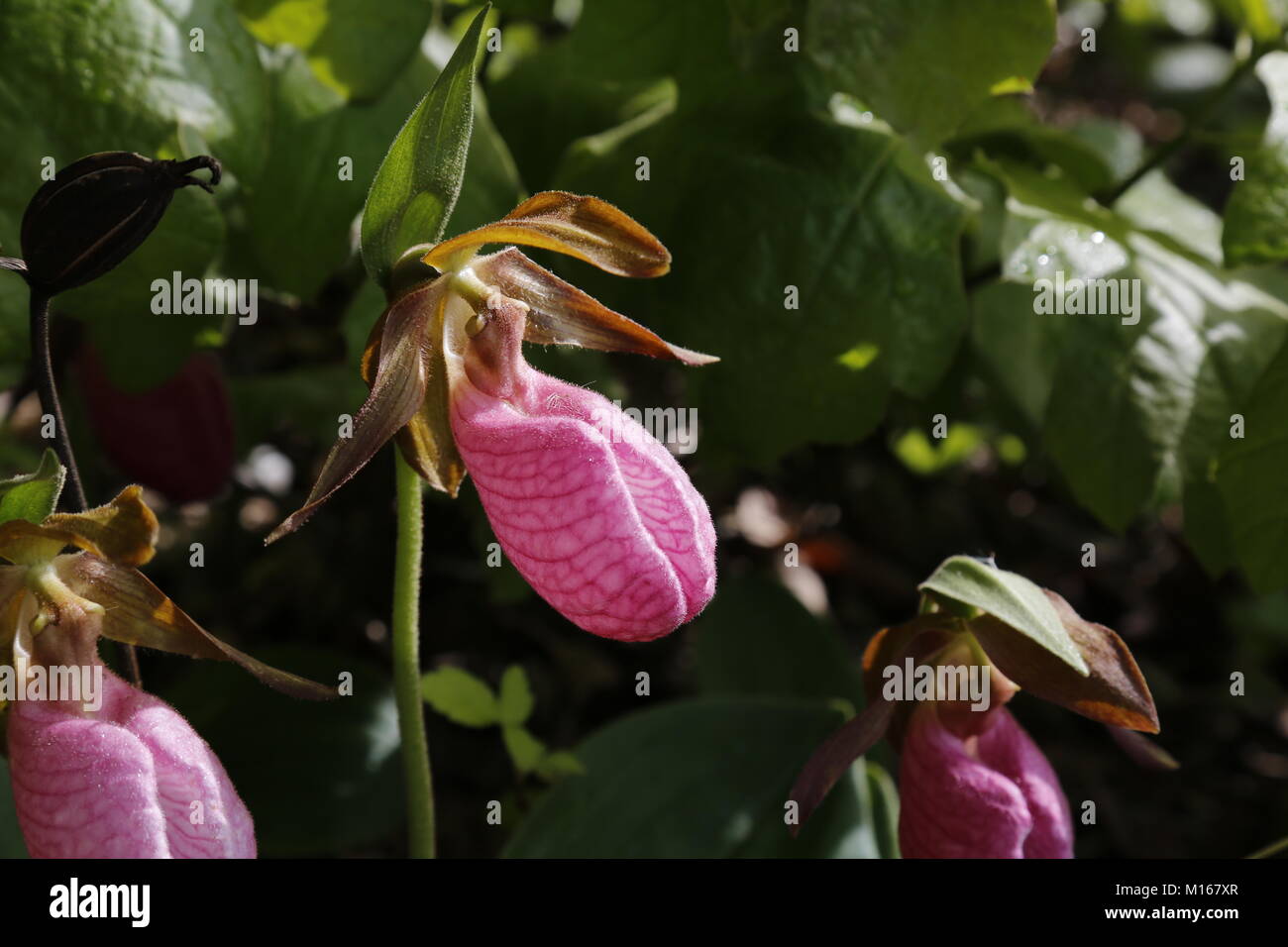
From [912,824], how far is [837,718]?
0.68 feet

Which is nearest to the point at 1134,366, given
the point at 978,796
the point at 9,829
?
the point at 978,796

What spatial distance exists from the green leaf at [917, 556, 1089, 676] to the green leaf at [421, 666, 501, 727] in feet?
1.49

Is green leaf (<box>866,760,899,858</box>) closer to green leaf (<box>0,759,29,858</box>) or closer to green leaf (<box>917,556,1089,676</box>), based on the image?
green leaf (<box>917,556,1089,676</box>)

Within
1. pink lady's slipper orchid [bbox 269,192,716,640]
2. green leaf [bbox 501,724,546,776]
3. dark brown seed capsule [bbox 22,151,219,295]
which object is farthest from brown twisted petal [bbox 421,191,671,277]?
green leaf [bbox 501,724,546,776]

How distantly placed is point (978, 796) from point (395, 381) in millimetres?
545

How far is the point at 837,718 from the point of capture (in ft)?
3.84

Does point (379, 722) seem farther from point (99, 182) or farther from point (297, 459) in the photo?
point (99, 182)

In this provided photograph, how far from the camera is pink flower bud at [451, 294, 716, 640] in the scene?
0.76 m

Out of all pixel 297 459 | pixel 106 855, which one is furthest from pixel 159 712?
pixel 297 459

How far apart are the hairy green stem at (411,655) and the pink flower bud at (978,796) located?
0.40 metres

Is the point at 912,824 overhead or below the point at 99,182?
below
